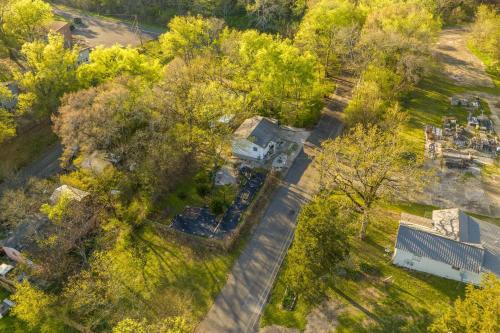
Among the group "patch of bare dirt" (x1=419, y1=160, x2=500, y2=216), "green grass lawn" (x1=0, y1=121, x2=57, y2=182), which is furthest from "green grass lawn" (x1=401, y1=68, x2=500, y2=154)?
"green grass lawn" (x1=0, y1=121, x2=57, y2=182)

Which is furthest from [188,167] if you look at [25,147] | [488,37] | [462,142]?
[488,37]

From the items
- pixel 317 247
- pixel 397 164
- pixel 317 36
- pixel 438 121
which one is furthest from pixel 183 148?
pixel 438 121

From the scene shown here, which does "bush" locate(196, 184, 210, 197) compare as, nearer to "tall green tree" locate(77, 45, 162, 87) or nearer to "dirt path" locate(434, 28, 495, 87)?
"tall green tree" locate(77, 45, 162, 87)

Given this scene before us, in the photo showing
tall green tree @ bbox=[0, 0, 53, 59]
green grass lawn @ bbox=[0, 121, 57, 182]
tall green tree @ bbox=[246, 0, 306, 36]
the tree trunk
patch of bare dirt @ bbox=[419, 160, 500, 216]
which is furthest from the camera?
tall green tree @ bbox=[246, 0, 306, 36]

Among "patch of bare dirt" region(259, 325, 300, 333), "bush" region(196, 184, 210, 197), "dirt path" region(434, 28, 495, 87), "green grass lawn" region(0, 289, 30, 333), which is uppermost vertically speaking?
"dirt path" region(434, 28, 495, 87)

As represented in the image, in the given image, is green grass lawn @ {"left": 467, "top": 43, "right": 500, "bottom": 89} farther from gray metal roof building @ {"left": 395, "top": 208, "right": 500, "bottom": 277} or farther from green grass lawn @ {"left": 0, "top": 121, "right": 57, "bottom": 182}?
green grass lawn @ {"left": 0, "top": 121, "right": 57, "bottom": 182}

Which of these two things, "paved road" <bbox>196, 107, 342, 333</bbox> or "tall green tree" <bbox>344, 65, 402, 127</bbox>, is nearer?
"paved road" <bbox>196, 107, 342, 333</bbox>

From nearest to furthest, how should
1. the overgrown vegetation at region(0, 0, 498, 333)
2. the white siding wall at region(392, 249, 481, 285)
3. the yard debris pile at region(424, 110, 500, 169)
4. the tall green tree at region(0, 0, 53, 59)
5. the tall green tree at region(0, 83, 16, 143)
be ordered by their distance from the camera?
the overgrown vegetation at region(0, 0, 498, 333) → the white siding wall at region(392, 249, 481, 285) → the tall green tree at region(0, 83, 16, 143) → the yard debris pile at region(424, 110, 500, 169) → the tall green tree at region(0, 0, 53, 59)

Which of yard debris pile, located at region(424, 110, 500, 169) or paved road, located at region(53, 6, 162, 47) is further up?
paved road, located at region(53, 6, 162, 47)

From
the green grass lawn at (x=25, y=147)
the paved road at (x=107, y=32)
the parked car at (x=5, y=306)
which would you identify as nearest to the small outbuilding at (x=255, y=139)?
the green grass lawn at (x=25, y=147)
